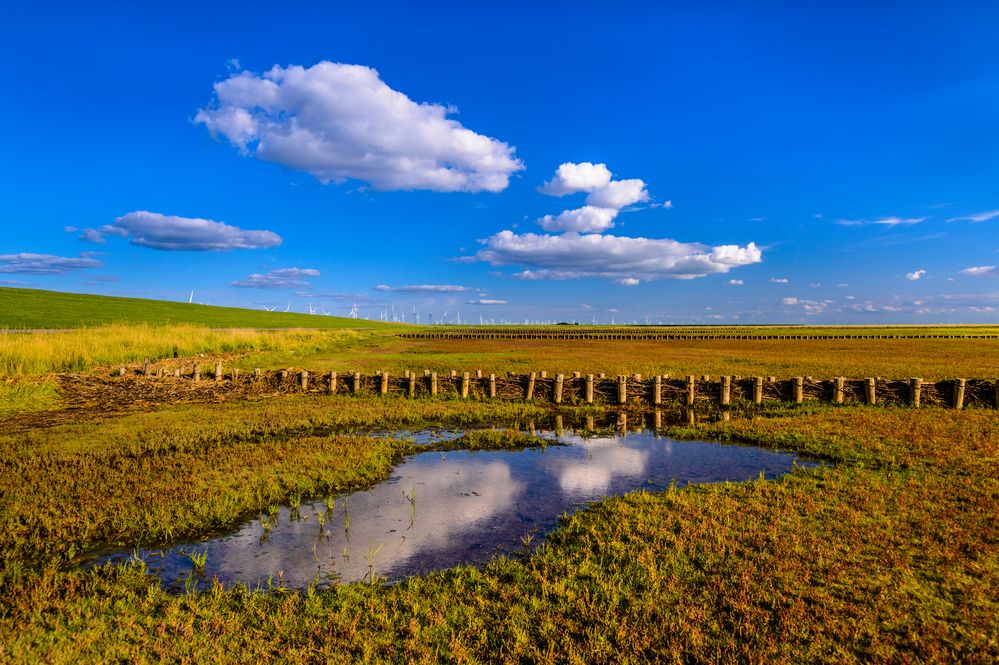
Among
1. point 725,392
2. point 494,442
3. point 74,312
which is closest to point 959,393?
point 725,392

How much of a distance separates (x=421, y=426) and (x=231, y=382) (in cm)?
1072

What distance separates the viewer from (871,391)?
18.8 metres

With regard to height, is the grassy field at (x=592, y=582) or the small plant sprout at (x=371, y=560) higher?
the grassy field at (x=592, y=582)

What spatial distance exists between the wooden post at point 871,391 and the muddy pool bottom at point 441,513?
8.71 meters

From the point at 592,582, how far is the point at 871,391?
695 inches

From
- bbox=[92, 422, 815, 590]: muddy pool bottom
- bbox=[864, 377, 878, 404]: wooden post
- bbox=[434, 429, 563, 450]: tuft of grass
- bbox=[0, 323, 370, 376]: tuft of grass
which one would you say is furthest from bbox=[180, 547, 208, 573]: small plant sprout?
bbox=[864, 377, 878, 404]: wooden post

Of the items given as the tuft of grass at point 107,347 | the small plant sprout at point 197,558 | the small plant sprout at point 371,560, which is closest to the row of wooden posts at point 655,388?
the tuft of grass at point 107,347

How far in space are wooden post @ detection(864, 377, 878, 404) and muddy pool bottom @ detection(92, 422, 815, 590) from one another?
871 cm

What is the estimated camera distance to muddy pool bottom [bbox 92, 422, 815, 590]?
7.03 metres

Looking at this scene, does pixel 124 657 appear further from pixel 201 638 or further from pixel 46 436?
pixel 46 436

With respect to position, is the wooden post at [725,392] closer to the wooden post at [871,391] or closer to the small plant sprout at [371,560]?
the wooden post at [871,391]

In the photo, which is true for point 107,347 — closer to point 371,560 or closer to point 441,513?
point 441,513

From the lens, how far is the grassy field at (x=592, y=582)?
16.7 feet

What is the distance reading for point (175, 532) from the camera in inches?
316
